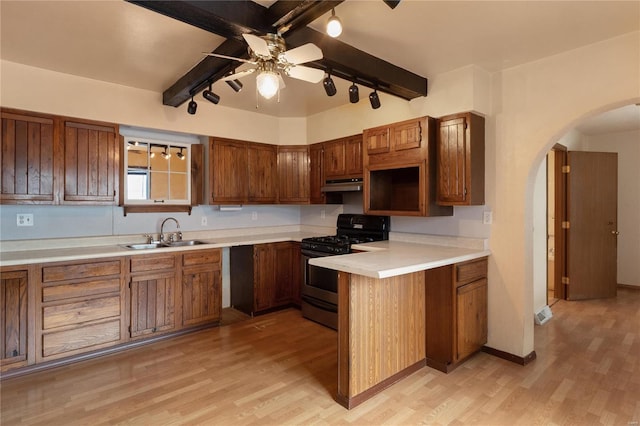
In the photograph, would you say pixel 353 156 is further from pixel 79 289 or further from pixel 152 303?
pixel 79 289

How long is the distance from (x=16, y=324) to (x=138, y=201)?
5.09 feet

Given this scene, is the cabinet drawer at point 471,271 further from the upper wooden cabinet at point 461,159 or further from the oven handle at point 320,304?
the oven handle at point 320,304

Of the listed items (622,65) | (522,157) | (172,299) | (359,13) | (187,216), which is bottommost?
(172,299)

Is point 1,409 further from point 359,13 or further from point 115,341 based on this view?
point 359,13

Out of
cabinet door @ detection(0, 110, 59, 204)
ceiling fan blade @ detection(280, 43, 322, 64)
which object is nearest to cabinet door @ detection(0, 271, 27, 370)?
cabinet door @ detection(0, 110, 59, 204)

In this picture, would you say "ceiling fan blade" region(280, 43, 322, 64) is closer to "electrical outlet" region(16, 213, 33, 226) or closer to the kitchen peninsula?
the kitchen peninsula

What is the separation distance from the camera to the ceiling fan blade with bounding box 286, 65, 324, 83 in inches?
85.3

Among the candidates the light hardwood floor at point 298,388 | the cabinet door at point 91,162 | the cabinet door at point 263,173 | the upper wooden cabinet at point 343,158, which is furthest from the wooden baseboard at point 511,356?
the cabinet door at point 91,162

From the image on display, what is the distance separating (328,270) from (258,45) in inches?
95.2

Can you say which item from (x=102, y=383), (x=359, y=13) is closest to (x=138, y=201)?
(x=102, y=383)

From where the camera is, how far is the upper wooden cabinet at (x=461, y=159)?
9.61ft

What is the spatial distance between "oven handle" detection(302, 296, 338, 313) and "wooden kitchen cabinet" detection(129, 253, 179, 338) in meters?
1.44

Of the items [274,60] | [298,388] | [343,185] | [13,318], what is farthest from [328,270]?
[13,318]

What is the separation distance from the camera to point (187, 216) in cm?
417
